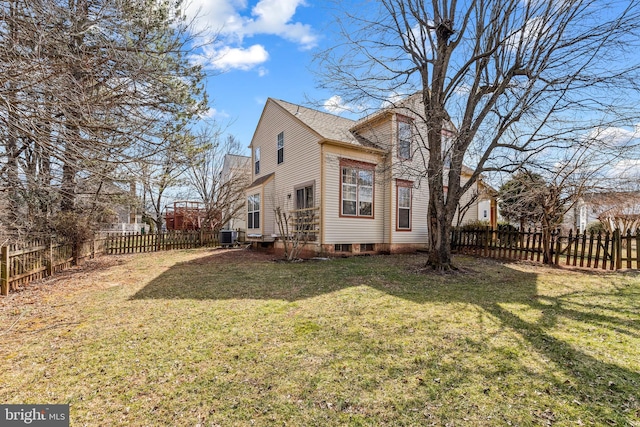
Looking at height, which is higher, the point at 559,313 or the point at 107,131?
the point at 107,131

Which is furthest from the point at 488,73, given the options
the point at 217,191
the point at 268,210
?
Result: the point at 217,191

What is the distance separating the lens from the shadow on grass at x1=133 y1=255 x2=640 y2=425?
2.86m

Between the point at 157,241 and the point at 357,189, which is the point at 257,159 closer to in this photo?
the point at 157,241

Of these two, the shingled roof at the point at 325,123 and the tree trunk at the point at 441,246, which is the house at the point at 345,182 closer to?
the shingled roof at the point at 325,123

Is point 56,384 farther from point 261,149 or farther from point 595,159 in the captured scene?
point 261,149

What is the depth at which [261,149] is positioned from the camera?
55.6 feet

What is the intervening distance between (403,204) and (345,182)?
3066mm

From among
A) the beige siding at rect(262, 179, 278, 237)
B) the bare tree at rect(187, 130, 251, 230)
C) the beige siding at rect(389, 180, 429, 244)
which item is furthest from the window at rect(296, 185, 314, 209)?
the bare tree at rect(187, 130, 251, 230)

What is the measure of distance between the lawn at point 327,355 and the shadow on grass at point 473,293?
31mm

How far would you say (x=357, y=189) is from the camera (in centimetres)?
1248

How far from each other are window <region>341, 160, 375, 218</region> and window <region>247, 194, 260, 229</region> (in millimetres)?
5284

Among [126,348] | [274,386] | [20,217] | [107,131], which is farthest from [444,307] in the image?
[20,217]

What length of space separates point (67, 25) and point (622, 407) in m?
7.70

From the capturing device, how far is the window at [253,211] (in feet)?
51.4
